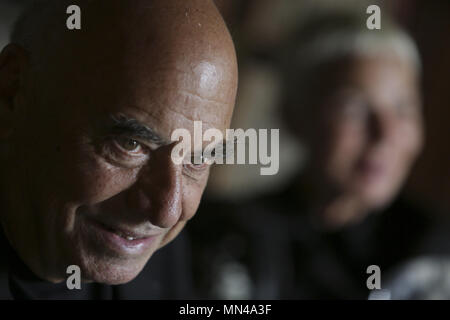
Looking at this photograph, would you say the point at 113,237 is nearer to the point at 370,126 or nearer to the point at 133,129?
the point at 133,129

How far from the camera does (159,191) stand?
13.9 inches

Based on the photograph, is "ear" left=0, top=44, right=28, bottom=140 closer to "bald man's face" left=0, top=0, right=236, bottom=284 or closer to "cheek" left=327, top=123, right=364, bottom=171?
"bald man's face" left=0, top=0, right=236, bottom=284

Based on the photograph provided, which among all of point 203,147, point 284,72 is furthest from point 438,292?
point 284,72

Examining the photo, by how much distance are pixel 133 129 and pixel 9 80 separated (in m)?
0.09

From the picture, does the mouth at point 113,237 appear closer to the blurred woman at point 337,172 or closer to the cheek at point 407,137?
the blurred woman at point 337,172

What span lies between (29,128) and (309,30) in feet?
2.32

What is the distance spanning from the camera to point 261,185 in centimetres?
111

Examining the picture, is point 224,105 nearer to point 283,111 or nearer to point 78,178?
point 78,178

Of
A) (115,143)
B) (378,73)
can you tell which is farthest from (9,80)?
(378,73)

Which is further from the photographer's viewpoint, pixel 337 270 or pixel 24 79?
pixel 337 270

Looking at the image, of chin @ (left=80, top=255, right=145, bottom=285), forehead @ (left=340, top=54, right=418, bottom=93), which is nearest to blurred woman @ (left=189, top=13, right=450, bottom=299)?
forehead @ (left=340, top=54, right=418, bottom=93)

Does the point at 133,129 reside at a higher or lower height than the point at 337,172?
lower

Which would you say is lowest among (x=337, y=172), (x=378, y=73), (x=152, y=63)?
(x=152, y=63)

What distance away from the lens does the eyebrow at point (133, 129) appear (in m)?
0.35
